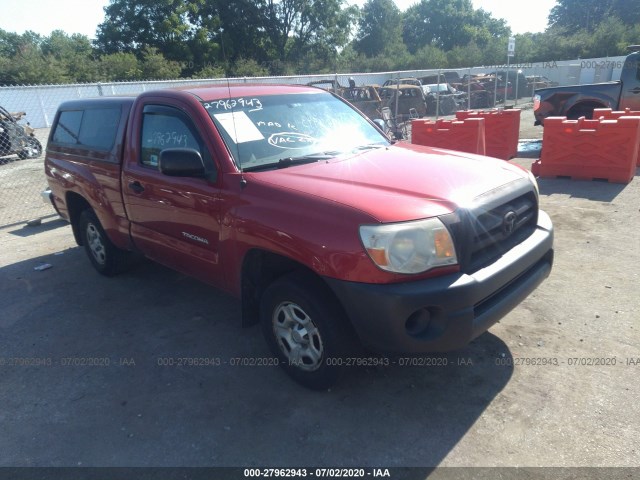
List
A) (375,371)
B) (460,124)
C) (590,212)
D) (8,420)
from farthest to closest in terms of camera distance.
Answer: (460,124), (590,212), (375,371), (8,420)

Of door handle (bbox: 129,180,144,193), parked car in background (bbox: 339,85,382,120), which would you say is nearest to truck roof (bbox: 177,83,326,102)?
door handle (bbox: 129,180,144,193)

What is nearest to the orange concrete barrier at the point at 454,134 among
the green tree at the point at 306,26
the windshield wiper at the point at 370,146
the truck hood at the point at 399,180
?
the windshield wiper at the point at 370,146

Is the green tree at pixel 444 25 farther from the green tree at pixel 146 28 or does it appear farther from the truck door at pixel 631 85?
the truck door at pixel 631 85

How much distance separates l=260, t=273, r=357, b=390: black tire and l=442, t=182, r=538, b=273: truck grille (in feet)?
2.68

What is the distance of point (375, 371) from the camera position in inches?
132

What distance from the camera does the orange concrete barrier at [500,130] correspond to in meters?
10.0

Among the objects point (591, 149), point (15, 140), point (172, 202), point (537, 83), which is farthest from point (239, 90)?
point (537, 83)

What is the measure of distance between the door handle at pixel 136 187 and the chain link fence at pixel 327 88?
198 cm

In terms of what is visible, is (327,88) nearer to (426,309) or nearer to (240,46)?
(426,309)

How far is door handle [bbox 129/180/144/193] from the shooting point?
4.09m

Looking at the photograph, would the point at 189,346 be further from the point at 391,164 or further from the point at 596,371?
the point at 596,371

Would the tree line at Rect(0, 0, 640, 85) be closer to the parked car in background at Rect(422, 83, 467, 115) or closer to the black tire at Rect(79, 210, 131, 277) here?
the parked car in background at Rect(422, 83, 467, 115)

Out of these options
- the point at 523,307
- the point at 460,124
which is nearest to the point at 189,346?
the point at 523,307

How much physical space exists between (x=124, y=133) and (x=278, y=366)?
8.42 ft
